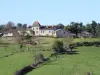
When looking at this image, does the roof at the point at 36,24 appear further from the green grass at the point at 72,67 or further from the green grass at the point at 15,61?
the green grass at the point at 72,67

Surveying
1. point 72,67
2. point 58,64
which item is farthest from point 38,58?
point 72,67

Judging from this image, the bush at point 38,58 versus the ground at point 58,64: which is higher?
the bush at point 38,58

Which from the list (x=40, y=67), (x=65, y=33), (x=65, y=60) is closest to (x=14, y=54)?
(x=65, y=60)

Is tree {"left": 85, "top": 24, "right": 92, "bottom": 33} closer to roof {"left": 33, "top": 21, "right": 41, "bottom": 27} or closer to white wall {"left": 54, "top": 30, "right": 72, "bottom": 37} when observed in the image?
roof {"left": 33, "top": 21, "right": 41, "bottom": 27}

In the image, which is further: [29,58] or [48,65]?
[29,58]

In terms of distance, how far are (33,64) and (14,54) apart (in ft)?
54.2

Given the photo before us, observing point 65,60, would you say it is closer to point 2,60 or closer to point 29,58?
point 29,58

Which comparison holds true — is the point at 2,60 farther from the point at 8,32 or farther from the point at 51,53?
the point at 8,32

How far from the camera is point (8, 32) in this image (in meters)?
130

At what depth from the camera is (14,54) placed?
7162 centimetres

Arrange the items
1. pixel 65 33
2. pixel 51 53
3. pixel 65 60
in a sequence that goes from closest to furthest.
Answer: pixel 65 60
pixel 51 53
pixel 65 33

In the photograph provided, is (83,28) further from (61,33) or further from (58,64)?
(58,64)

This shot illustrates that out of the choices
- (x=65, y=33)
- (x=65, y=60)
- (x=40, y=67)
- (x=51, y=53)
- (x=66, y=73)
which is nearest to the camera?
(x=66, y=73)

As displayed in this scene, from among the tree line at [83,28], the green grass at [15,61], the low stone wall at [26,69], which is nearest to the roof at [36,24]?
the tree line at [83,28]
